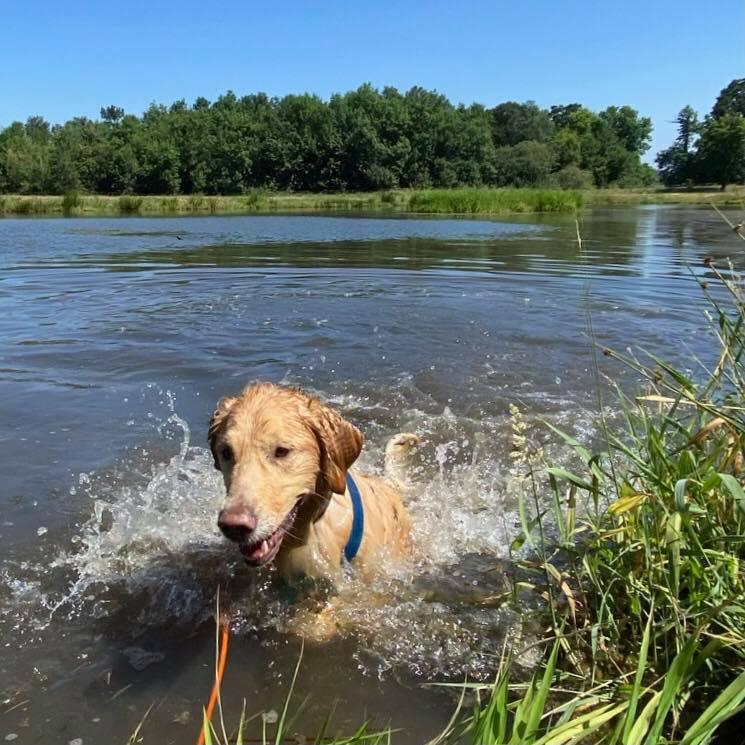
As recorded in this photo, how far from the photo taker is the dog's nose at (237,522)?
3.07m

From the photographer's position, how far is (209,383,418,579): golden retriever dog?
3234 mm

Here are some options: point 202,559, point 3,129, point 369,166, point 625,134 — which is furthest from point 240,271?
point 625,134

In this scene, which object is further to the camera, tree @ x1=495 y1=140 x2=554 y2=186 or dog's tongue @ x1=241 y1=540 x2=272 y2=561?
tree @ x1=495 y1=140 x2=554 y2=186

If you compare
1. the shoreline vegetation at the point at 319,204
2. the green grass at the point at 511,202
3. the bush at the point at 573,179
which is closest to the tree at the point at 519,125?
the bush at the point at 573,179

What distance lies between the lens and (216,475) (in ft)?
19.4

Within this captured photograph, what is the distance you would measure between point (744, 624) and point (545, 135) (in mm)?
161039

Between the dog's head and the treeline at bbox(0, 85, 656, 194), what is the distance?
106m

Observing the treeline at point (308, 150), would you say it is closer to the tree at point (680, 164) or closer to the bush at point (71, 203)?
the tree at point (680, 164)

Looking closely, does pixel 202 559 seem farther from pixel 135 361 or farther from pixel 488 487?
pixel 135 361

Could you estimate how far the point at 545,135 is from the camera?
150 meters

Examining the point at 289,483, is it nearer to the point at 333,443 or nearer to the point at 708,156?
the point at 333,443

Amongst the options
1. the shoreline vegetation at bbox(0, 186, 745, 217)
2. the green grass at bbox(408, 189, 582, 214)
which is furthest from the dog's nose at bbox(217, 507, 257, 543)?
the green grass at bbox(408, 189, 582, 214)

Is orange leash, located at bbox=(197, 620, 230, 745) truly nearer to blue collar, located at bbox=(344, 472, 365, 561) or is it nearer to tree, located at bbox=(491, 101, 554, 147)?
blue collar, located at bbox=(344, 472, 365, 561)

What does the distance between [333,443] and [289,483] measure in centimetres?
40
